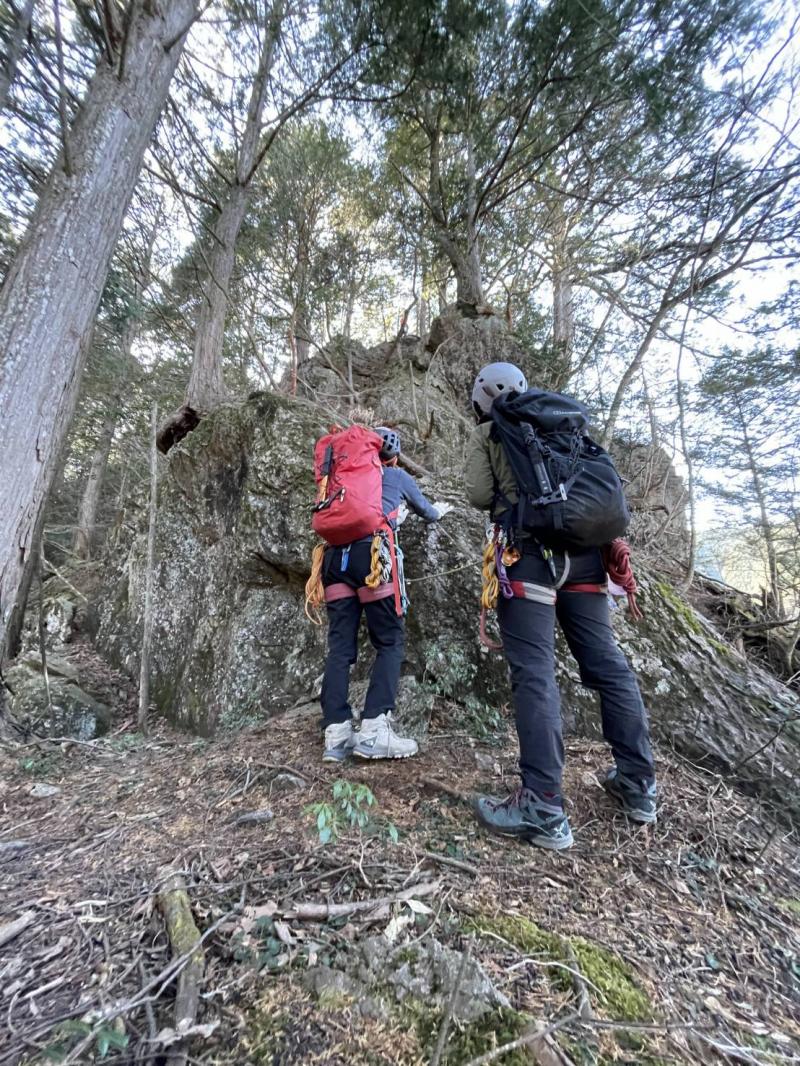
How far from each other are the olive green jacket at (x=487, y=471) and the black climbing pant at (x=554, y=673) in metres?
0.45

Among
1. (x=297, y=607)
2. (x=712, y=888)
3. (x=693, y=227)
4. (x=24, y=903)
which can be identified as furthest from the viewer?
(x=693, y=227)

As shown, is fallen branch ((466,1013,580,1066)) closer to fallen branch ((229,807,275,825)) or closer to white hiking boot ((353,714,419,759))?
fallen branch ((229,807,275,825))

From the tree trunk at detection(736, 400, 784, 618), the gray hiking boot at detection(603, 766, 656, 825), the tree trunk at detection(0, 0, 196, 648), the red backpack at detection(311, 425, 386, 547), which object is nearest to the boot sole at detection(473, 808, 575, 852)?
the gray hiking boot at detection(603, 766, 656, 825)

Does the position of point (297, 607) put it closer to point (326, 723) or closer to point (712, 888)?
point (326, 723)

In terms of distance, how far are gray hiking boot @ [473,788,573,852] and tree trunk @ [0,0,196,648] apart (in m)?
3.11

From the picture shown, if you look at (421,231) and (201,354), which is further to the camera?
(421,231)

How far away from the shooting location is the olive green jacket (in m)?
2.87

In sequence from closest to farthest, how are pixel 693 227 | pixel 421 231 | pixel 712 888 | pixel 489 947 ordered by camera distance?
pixel 489 947 < pixel 712 888 < pixel 693 227 < pixel 421 231

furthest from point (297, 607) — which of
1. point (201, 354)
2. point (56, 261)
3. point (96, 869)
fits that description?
point (201, 354)

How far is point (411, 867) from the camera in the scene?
2156mm

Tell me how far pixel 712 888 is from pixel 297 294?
497 inches

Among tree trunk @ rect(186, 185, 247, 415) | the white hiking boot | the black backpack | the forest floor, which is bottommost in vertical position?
the forest floor

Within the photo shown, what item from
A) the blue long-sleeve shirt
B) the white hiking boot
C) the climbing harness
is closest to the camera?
the climbing harness

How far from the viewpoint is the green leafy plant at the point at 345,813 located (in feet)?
7.61
